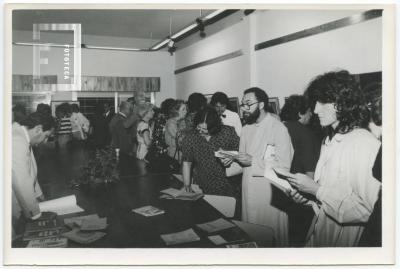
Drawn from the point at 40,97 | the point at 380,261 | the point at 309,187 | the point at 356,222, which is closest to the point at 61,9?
the point at 40,97

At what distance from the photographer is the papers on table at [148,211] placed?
7.54ft

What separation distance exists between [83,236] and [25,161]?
83 cm

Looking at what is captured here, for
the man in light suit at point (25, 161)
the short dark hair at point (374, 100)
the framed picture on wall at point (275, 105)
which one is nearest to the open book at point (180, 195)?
the man in light suit at point (25, 161)

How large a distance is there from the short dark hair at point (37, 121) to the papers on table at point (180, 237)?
127cm

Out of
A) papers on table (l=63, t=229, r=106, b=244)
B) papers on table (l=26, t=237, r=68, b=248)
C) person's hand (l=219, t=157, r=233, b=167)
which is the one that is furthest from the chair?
papers on table (l=26, t=237, r=68, b=248)

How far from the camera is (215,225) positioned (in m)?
2.11

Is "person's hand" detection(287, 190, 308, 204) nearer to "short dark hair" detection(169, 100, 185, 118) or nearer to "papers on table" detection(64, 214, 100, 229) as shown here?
"papers on table" detection(64, 214, 100, 229)

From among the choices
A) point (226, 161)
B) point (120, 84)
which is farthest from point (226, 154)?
point (120, 84)

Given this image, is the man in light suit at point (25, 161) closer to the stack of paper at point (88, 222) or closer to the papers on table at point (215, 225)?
the stack of paper at point (88, 222)

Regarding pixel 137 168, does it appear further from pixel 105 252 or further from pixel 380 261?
pixel 380 261

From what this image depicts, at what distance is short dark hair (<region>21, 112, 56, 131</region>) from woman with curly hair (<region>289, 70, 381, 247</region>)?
73.5 inches

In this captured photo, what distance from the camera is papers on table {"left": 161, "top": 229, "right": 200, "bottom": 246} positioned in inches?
77.9

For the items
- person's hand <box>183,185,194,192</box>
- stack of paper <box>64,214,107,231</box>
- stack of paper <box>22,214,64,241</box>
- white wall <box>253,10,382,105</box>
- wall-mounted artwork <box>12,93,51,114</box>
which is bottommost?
stack of paper <box>22,214,64,241</box>

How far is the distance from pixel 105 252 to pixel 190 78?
552 centimetres
